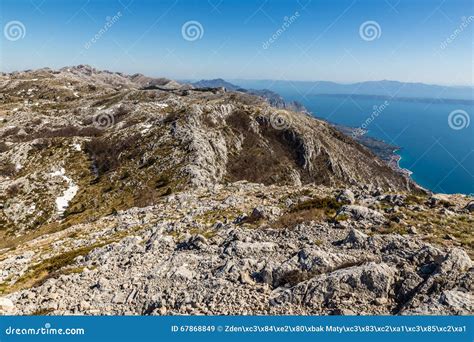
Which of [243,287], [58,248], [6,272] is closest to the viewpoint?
[243,287]

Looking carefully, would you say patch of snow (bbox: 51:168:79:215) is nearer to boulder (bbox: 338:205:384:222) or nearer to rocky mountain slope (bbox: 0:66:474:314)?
rocky mountain slope (bbox: 0:66:474:314)

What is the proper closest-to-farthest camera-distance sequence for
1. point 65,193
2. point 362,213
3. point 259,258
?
point 259,258 → point 362,213 → point 65,193

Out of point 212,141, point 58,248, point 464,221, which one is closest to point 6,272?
point 58,248

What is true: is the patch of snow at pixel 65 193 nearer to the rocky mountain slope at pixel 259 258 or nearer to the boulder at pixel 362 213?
the rocky mountain slope at pixel 259 258

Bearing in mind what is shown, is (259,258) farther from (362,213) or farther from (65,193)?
(65,193)

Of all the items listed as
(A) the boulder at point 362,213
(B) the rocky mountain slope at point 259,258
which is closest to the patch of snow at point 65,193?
(B) the rocky mountain slope at point 259,258

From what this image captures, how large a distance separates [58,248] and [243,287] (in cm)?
2295

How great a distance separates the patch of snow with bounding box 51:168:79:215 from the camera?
216 feet

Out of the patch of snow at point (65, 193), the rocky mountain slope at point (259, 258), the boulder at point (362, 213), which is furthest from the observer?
the patch of snow at point (65, 193)

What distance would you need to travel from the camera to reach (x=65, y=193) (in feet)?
235

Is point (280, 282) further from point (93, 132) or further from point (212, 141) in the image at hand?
point (93, 132)

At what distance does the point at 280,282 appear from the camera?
54.8 ft

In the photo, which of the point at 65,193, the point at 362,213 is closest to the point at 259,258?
the point at 362,213

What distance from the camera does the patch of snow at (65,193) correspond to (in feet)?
216
